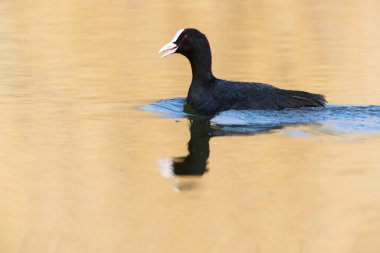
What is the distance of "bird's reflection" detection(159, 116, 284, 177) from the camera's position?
708 centimetres

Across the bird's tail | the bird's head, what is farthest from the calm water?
the bird's head

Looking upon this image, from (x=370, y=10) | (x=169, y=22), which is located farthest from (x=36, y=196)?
(x=370, y=10)

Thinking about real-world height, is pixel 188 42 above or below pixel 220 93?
above

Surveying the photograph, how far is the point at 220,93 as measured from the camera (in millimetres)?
9867

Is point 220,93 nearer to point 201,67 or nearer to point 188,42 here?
point 201,67

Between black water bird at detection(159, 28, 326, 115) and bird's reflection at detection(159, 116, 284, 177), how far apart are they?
0.28m

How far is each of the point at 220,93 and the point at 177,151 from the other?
2.18 m

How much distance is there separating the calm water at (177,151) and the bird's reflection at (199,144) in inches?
0.8

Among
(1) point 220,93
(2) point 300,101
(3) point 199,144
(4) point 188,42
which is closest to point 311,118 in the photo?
(2) point 300,101

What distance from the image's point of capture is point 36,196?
249 inches

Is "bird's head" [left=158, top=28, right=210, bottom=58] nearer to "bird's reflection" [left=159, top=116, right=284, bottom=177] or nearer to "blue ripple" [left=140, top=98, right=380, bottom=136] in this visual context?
"blue ripple" [left=140, top=98, right=380, bottom=136]

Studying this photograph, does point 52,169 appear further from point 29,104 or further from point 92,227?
point 29,104

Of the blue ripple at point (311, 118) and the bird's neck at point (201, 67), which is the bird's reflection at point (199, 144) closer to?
the blue ripple at point (311, 118)

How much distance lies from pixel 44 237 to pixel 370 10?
14515mm
